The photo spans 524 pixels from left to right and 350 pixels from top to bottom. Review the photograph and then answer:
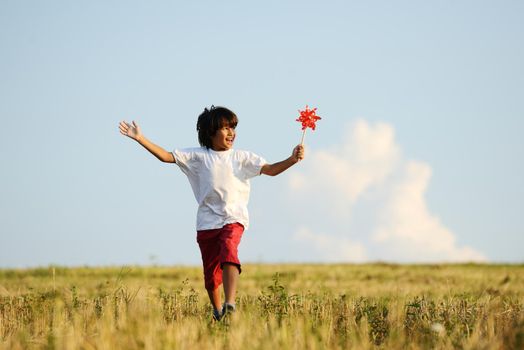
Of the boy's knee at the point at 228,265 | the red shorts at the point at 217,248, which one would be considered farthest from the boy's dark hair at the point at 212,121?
the boy's knee at the point at 228,265

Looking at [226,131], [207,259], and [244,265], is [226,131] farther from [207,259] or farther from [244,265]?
[244,265]

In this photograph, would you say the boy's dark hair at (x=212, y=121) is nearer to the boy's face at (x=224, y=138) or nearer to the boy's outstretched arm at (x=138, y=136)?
the boy's face at (x=224, y=138)

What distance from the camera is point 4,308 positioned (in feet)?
26.2

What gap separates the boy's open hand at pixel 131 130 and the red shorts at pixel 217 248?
109 centimetres

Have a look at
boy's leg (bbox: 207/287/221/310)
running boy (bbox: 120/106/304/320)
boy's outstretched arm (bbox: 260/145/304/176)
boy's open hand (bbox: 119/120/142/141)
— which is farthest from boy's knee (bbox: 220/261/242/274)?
boy's open hand (bbox: 119/120/142/141)

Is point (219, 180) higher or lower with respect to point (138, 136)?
lower

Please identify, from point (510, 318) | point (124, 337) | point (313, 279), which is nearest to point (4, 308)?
point (124, 337)

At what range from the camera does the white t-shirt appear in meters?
6.99

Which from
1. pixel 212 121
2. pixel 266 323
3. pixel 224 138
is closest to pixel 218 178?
pixel 224 138

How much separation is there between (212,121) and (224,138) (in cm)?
20

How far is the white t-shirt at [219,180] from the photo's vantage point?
22.9 ft

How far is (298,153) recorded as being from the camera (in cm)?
679

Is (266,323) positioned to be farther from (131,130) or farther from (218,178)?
(131,130)

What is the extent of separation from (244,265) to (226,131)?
50.7 feet
